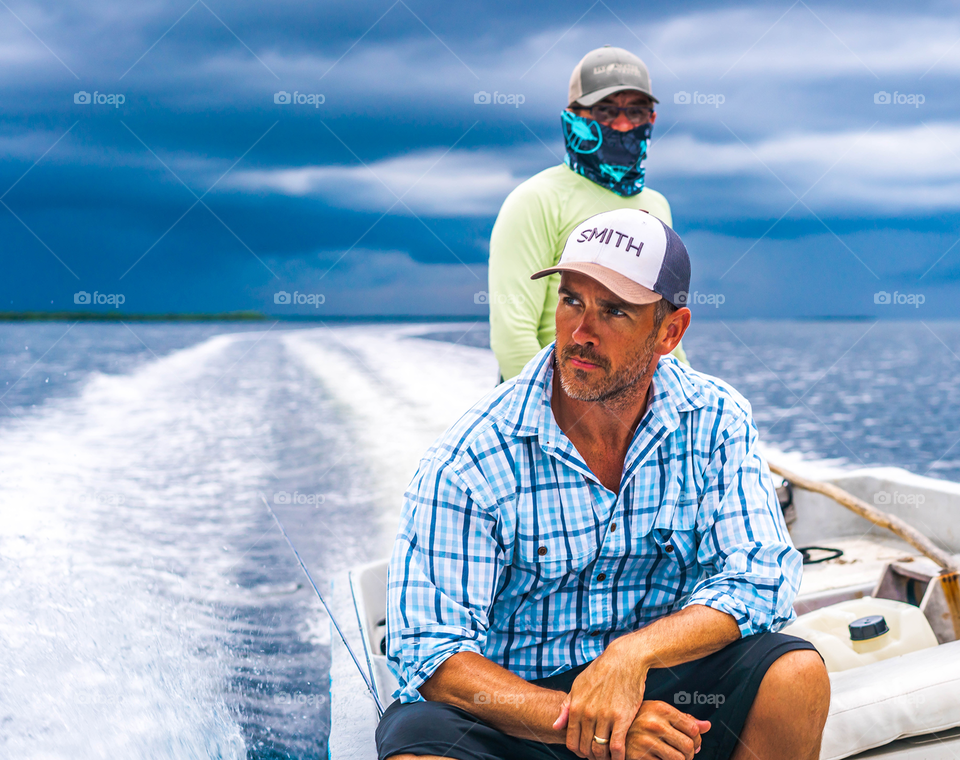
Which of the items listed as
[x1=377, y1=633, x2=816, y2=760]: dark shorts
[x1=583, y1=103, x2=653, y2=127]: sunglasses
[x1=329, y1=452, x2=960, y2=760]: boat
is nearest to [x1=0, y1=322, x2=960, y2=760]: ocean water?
[x1=329, y1=452, x2=960, y2=760]: boat

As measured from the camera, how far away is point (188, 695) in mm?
2344

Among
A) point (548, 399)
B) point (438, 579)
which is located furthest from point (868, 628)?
point (438, 579)

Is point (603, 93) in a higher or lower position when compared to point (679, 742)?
higher

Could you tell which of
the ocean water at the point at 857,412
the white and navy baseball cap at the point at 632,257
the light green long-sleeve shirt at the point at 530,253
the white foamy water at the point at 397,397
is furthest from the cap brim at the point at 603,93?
the ocean water at the point at 857,412

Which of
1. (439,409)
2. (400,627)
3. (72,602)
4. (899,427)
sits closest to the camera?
(400,627)

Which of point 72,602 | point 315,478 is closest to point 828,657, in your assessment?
point 72,602

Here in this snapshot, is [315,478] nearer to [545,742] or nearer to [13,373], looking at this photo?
[545,742]

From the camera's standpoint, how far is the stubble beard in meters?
1.36

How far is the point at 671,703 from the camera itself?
1.36 meters

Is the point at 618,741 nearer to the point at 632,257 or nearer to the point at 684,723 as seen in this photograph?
the point at 684,723

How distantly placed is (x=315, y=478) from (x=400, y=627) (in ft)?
18.7

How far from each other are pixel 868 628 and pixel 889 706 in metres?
0.42

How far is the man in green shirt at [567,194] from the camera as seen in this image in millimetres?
1968

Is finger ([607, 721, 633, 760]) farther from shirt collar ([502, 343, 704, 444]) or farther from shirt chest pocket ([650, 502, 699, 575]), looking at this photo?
shirt collar ([502, 343, 704, 444])
